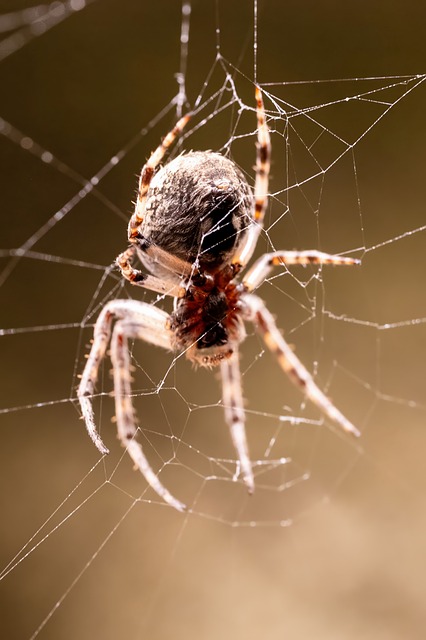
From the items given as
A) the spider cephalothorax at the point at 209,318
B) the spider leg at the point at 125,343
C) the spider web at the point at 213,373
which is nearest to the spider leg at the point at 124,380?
the spider leg at the point at 125,343

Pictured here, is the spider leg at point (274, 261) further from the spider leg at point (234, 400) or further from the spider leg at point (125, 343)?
the spider leg at point (234, 400)

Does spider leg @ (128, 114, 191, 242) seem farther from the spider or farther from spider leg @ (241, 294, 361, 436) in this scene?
spider leg @ (241, 294, 361, 436)

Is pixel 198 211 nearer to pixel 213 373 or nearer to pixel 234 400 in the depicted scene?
pixel 234 400

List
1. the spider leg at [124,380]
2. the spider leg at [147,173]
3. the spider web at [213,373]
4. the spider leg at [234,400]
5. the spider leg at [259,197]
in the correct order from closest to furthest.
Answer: the spider leg at [147,173] < the spider leg at [259,197] < the spider leg at [124,380] < the spider leg at [234,400] < the spider web at [213,373]

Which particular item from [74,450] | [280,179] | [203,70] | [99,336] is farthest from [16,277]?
[99,336]

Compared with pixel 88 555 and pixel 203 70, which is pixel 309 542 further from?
pixel 203 70

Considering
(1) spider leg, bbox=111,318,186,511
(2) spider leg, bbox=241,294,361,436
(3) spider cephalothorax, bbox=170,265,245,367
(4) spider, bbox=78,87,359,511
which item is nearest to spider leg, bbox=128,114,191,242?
(4) spider, bbox=78,87,359,511
